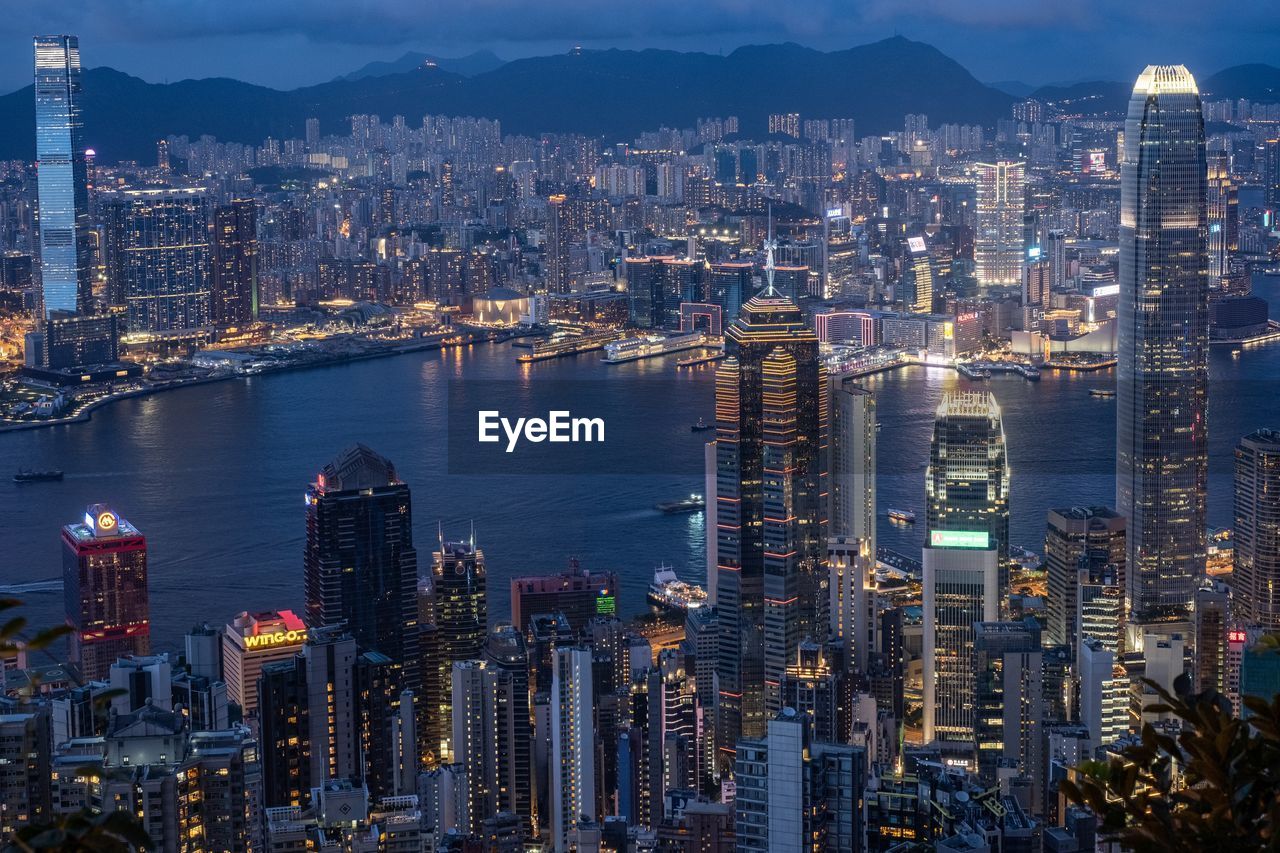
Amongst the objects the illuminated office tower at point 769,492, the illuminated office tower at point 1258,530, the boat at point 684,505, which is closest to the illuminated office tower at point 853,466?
the illuminated office tower at point 769,492

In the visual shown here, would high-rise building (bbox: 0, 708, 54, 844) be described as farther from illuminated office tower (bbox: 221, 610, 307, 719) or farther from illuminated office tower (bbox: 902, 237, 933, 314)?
illuminated office tower (bbox: 902, 237, 933, 314)

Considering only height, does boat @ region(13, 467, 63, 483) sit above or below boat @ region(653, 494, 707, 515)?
above

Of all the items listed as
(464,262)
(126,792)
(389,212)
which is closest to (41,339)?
(464,262)

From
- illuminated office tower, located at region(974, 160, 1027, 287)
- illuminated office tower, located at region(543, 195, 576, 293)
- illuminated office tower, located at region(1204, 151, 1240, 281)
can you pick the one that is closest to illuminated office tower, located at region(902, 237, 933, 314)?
illuminated office tower, located at region(974, 160, 1027, 287)

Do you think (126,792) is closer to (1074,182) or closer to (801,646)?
(801,646)

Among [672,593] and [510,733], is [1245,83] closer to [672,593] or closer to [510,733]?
[672,593]

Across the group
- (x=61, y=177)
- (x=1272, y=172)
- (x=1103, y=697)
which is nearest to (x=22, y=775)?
(x=1103, y=697)
